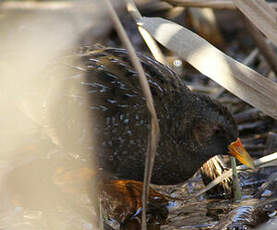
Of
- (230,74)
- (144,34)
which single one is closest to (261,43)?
(144,34)

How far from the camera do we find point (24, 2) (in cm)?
668

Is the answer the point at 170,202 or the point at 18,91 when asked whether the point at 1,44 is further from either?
the point at 170,202

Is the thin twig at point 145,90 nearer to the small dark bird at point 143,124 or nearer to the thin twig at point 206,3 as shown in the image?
the small dark bird at point 143,124

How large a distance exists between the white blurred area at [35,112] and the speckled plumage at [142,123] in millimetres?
145

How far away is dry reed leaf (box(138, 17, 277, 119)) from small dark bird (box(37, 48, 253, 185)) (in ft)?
1.24

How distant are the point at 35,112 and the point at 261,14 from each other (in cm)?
175

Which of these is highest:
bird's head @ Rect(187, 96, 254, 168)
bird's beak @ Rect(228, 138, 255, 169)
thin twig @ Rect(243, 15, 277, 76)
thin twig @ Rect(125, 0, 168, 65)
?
thin twig @ Rect(125, 0, 168, 65)

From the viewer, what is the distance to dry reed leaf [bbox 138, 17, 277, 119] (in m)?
3.44

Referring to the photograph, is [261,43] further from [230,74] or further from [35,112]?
[35,112]

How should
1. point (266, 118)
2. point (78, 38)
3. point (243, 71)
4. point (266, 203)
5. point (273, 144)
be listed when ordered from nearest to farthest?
point (243, 71)
point (266, 203)
point (273, 144)
point (266, 118)
point (78, 38)

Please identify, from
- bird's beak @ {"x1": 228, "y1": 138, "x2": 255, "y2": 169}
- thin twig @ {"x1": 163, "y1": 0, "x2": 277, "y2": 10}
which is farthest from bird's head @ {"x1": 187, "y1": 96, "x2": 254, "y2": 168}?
thin twig @ {"x1": 163, "y1": 0, "x2": 277, "y2": 10}

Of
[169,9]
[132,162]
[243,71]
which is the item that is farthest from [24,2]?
[243,71]

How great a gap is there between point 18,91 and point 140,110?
1170 millimetres

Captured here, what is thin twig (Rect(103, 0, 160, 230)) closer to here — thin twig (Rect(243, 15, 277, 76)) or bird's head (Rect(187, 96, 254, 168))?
→ bird's head (Rect(187, 96, 254, 168))
